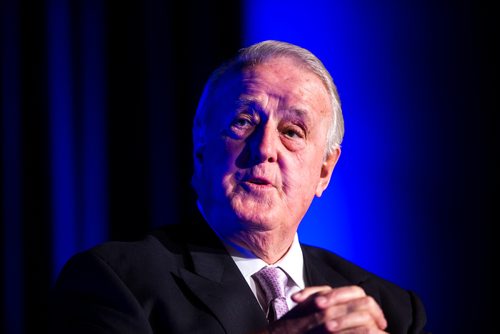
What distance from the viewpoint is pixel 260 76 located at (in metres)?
1.89

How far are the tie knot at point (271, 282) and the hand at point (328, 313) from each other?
1.04 feet

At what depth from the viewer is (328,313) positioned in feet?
4.55

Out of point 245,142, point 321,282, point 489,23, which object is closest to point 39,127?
point 245,142

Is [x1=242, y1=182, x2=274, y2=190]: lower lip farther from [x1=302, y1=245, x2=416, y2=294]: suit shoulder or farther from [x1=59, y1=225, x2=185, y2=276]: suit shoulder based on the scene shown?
[x1=302, y1=245, x2=416, y2=294]: suit shoulder

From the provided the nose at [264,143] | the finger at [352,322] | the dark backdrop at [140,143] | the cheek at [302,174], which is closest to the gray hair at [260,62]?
the cheek at [302,174]

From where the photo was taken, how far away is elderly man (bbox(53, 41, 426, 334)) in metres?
1.50

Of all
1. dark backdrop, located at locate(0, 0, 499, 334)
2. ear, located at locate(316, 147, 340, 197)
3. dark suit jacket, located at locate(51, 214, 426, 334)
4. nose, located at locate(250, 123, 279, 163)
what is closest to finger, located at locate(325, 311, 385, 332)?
dark suit jacket, located at locate(51, 214, 426, 334)

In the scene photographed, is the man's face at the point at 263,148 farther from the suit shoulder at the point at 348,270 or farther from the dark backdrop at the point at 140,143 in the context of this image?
the dark backdrop at the point at 140,143

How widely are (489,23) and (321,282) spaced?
4.19 ft

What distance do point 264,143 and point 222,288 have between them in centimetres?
45

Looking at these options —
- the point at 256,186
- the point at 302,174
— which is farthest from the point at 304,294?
the point at 302,174

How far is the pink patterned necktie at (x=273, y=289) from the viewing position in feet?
5.57

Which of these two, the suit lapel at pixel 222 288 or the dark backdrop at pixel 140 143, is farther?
the dark backdrop at pixel 140 143

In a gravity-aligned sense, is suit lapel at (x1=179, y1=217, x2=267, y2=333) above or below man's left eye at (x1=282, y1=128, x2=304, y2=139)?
below
